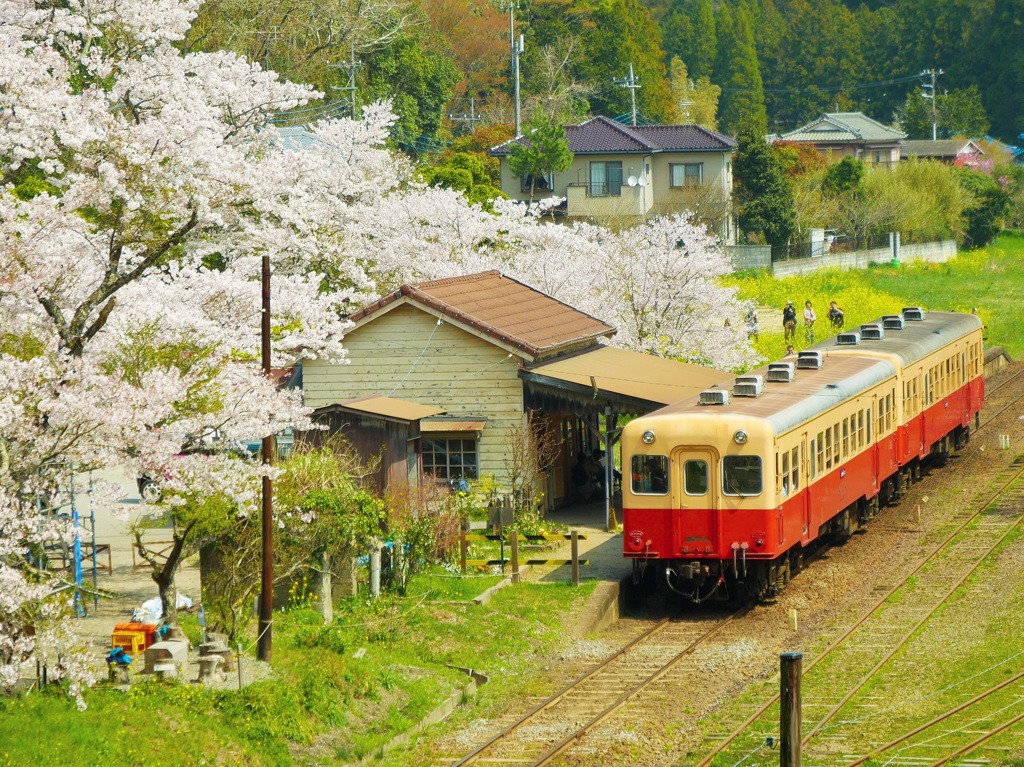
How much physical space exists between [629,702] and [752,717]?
1.25m

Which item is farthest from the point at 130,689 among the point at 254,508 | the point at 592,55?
the point at 592,55

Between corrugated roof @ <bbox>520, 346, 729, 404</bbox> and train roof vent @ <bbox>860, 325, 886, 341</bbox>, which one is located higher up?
train roof vent @ <bbox>860, 325, 886, 341</bbox>

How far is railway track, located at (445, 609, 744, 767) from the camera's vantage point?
12.4 m

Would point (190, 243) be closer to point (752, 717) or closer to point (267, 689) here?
point (267, 689)

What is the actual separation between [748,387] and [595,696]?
5384 millimetres

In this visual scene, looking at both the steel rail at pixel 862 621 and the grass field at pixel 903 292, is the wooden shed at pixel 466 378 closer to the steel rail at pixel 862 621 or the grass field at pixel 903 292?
the steel rail at pixel 862 621

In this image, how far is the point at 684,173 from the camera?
2201 inches

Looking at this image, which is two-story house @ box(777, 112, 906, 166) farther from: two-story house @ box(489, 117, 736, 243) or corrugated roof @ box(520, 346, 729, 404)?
corrugated roof @ box(520, 346, 729, 404)

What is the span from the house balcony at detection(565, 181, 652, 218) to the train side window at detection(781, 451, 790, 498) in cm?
3629

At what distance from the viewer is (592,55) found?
77250mm

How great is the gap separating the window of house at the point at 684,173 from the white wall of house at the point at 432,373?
3483 cm

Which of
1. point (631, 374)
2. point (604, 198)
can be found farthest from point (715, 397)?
point (604, 198)

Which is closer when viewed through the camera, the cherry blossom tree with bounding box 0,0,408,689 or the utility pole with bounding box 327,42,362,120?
the cherry blossom tree with bounding box 0,0,408,689

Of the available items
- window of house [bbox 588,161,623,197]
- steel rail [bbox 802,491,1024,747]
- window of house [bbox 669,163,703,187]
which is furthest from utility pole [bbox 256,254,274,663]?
window of house [bbox 669,163,703,187]
